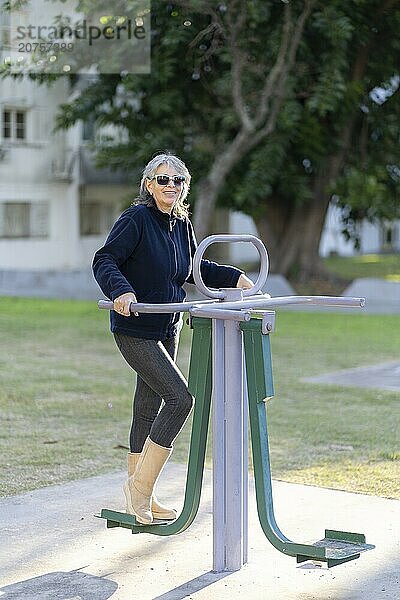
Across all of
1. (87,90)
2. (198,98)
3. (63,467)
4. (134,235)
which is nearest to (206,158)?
(198,98)

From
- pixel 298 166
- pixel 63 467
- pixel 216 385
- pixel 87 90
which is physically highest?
pixel 87 90

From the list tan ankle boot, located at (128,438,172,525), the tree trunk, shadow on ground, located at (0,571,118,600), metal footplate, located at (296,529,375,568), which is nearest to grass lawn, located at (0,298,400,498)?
tan ankle boot, located at (128,438,172,525)

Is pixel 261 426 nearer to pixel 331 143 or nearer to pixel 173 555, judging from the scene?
pixel 173 555

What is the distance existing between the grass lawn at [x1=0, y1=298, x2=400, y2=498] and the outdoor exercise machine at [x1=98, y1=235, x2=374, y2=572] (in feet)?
5.94

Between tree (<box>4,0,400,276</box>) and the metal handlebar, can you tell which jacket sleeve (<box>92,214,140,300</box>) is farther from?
tree (<box>4,0,400,276</box>)

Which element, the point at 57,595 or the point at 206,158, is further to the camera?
the point at 206,158

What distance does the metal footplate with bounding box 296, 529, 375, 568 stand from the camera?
4551mm

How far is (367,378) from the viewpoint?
11.0m

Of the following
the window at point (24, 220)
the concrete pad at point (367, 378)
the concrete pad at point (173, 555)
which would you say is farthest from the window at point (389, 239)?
the concrete pad at point (173, 555)

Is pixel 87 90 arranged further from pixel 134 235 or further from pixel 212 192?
pixel 134 235

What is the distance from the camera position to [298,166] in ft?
71.7

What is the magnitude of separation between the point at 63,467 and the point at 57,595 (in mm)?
2554

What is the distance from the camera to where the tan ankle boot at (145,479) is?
5.02 m

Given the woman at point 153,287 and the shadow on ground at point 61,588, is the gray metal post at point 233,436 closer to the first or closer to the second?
the woman at point 153,287
